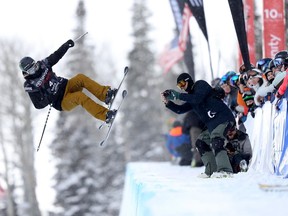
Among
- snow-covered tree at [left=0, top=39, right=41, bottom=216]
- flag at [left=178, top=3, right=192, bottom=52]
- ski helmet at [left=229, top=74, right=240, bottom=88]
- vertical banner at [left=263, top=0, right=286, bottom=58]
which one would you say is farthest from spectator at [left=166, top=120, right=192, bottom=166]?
snow-covered tree at [left=0, top=39, right=41, bottom=216]

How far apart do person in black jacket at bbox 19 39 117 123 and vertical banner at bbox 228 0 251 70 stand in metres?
2.35

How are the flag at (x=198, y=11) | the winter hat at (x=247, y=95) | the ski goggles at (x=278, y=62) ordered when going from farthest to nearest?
the flag at (x=198, y=11)
the winter hat at (x=247, y=95)
the ski goggles at (x=278, y=62)

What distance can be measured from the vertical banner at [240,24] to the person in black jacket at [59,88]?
7.72 feet

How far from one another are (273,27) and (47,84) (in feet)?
16.7

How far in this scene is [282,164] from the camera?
8.06 metres

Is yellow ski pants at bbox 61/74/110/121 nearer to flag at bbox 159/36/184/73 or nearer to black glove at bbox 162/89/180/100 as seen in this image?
black glove at bbox 162/89/180/100

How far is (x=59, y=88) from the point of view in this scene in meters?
9.91

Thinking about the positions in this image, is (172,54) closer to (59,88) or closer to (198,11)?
(198,11)

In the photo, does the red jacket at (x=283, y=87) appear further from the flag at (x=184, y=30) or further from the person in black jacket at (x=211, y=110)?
the flag at (x=184, y=30)

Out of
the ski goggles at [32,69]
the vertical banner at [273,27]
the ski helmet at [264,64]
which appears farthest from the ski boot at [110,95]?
the vertical banner at [273,27]

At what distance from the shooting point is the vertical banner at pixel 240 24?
1038 cm

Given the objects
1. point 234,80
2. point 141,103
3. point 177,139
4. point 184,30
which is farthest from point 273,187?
point 141,103

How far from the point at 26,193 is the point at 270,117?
127ft

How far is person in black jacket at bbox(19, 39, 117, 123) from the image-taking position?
9.57 metres
